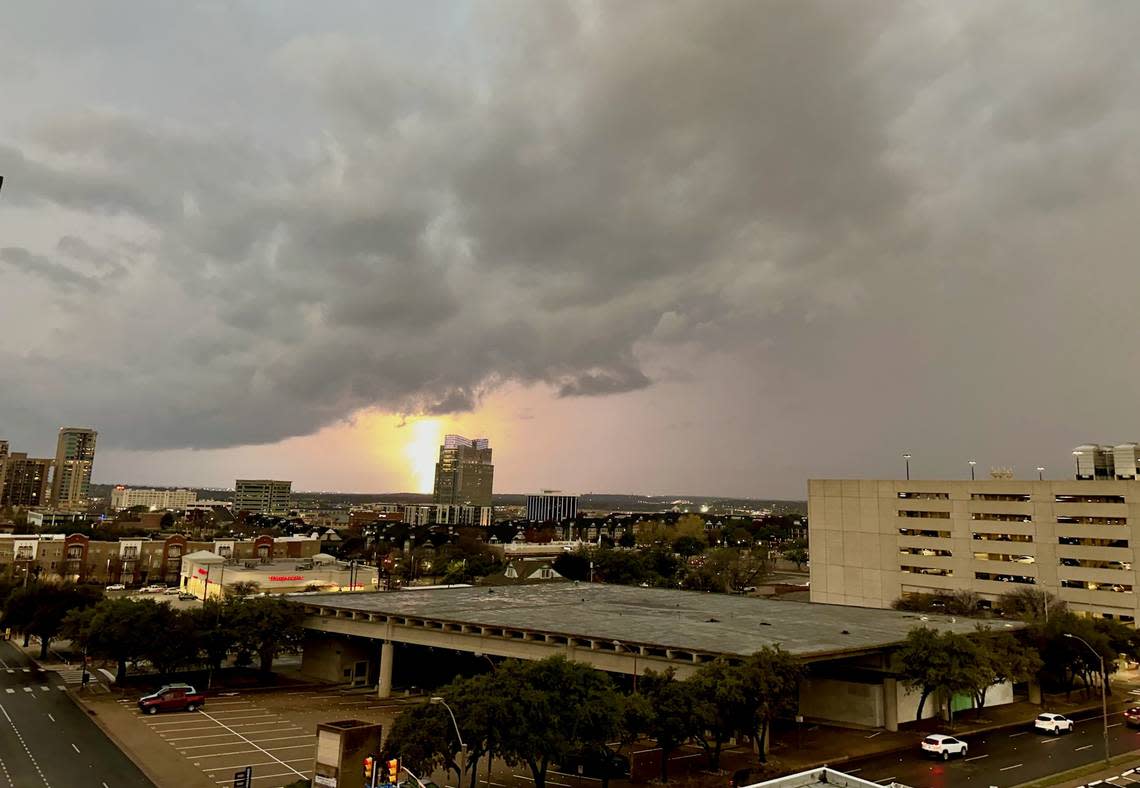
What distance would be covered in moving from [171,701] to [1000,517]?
121m

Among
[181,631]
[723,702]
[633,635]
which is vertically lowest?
[181,631]

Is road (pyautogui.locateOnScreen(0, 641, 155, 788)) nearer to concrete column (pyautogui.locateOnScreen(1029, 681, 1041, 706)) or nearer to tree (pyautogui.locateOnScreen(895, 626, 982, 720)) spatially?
tree (pyautogui.locateOnScreen(895, 626, 982, 720))

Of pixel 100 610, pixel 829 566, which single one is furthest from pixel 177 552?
pixel 829 566

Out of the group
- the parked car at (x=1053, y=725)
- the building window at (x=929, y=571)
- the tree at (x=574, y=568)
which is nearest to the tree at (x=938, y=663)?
the parked car at (x=1053, y=725)

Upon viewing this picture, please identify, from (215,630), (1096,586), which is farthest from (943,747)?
(1096,586)

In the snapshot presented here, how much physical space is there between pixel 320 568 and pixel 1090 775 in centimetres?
11196

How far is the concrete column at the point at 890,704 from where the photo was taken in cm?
5856

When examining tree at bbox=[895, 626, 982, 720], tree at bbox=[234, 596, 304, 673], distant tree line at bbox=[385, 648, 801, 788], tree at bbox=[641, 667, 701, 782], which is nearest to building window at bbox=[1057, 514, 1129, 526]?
tree at bbox=[895, 626, 982, 720]

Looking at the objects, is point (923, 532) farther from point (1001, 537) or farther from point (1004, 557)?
point (1004, 557)

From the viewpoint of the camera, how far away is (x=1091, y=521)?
4190 inches

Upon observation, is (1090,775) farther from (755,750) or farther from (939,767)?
(755,750)

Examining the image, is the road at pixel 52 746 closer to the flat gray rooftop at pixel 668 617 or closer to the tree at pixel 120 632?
the tree at pixel 120 632

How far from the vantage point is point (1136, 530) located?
10119 cm

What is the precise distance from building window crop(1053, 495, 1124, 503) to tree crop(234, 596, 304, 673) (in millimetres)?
112951
